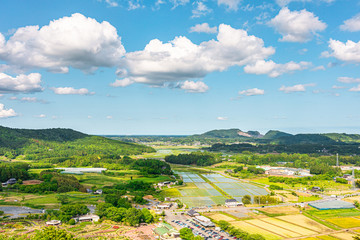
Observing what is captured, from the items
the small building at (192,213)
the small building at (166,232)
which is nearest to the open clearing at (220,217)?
the small building at (192,213)

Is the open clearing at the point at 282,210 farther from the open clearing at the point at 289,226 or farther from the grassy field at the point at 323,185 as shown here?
the grassy field at the point at 323,185

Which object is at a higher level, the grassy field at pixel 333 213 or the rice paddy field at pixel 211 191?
the grassy field at pixel 333 213

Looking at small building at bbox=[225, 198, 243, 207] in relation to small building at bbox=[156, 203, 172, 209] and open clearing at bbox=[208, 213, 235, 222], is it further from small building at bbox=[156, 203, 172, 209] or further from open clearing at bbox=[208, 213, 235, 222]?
small building at bbox=[156, 203, 172, 209]

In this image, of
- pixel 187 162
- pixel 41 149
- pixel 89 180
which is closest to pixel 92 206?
pixel 89 180

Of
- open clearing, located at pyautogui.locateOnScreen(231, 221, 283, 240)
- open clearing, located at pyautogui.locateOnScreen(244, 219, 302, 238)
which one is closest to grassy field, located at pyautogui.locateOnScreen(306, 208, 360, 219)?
open clearing, located at pyautogui.locateOnScreen(244, 219, 302, 238)

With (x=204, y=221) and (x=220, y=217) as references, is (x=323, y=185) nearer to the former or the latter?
(x=220, y=217)
